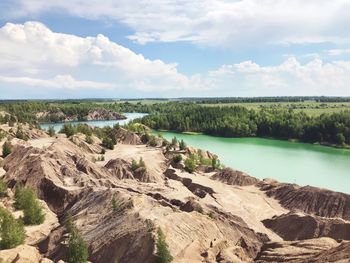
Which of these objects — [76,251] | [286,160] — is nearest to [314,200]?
[76,251]

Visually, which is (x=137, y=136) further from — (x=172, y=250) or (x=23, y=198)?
(x=172, y=250)

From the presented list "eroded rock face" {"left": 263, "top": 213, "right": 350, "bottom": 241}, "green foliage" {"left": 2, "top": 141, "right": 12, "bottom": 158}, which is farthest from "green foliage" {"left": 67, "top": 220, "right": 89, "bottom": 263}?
"green foliage" {"left": 2, "top": 141, "right": 12, "bottom": 158}

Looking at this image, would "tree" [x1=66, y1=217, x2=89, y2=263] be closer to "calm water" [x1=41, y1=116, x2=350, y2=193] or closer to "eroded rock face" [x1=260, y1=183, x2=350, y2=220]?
"eroded rock face" [x1=260, y1=183, x2=350, y2=220]

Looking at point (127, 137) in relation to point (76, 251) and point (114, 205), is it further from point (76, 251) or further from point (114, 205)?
point (76, 251)

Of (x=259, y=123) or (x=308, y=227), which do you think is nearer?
(x=308, y=227)

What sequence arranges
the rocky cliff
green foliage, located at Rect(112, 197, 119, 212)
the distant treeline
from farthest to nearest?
the distant treeline
green foliage, located at Rect(112, 197, 119, 212)
the rocky cliff

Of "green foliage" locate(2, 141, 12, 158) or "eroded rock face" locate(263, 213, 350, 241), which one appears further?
"green foliage" locate(2, 141, 12, 158)
